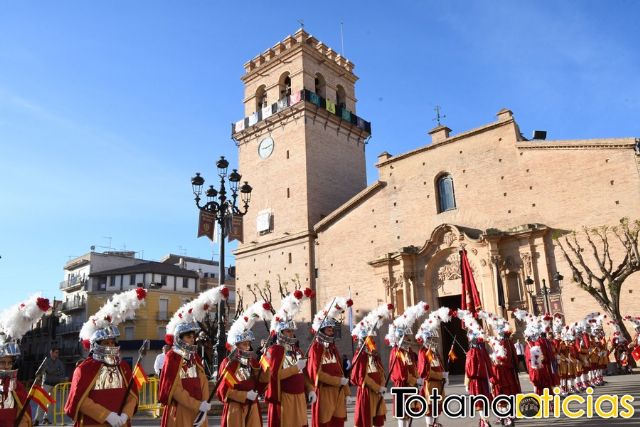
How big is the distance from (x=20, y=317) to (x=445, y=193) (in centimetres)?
2485

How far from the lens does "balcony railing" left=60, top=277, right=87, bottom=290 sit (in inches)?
2034

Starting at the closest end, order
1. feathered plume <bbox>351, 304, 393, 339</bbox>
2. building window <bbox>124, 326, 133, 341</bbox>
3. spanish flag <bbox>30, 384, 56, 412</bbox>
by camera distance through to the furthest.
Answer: spanish flag <bbox>30, 384, 56, 412</bbox>
feathered plume <bbox>351, 304, 393, 339</bbox>
building window <bbox>124, 326, 133, 341</bbox>

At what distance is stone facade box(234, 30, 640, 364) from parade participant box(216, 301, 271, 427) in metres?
13.4

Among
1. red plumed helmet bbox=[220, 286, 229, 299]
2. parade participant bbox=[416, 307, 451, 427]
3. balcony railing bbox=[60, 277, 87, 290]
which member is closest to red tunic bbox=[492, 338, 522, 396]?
parade participant bbox=[416, 307, 451, 427]

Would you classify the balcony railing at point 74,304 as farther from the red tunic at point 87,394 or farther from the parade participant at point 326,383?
the red tunic at point 87,394

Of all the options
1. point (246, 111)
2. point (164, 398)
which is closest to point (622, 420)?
point (164, 398)

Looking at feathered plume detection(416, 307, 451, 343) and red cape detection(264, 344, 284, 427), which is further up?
feathered plume detection(416, 307, 451, 343)

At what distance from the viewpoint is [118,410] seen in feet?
18.1

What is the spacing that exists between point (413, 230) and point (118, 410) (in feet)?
79.9

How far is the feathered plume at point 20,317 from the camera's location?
569cm

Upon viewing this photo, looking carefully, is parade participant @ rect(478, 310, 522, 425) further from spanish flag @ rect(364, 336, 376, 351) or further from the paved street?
spanish flag @ rect(364, 336, 376, 351)

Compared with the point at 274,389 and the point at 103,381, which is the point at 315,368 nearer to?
the point at 274,389

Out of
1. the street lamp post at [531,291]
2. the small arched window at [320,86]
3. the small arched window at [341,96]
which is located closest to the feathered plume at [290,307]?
the street lamp post at [531,291]

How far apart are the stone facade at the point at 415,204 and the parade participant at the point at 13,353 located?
51.3ft
